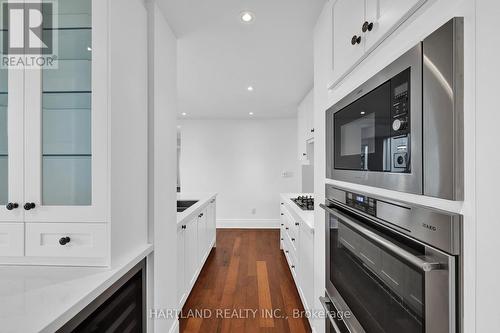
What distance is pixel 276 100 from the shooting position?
396 centimetres

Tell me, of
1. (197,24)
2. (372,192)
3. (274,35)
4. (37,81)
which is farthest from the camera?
(274,35)

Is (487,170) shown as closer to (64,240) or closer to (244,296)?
(64,240)

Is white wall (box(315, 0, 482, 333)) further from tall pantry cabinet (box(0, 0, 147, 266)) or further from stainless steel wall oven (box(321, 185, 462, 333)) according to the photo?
tall pantry cabinet (box(0, 0, 147, 266))

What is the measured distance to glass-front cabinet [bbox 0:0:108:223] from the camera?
112 cm

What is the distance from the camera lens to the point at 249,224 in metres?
5.55

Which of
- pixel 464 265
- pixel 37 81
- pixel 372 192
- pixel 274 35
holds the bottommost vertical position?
pixel 464 265

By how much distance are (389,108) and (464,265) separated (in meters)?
0.50

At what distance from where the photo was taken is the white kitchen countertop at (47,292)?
2.52ft

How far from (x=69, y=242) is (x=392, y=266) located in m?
1.37

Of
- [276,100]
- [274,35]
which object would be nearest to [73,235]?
[274,35]

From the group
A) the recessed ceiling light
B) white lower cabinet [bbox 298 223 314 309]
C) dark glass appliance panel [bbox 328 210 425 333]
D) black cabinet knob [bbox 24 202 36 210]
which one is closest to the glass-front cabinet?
black cabinet knob [bbox 24 202 36 210]

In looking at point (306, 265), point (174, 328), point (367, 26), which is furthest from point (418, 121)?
point (174, 328)

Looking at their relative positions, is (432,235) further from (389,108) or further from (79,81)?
(79,81)

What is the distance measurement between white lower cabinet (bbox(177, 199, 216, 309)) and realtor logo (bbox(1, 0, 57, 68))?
1.48m
